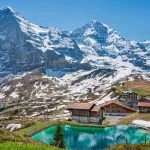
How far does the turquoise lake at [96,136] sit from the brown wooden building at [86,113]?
1428 centimetres

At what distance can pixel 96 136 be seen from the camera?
9469 cm

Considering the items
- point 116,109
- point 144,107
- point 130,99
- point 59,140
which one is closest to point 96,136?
point 59,140

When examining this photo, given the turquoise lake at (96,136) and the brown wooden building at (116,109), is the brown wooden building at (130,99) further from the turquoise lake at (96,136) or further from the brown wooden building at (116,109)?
the turquoise lake at (96,136)

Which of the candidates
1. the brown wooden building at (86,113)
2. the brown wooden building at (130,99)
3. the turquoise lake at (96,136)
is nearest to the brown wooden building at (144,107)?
the brown wooden building at (86,113)

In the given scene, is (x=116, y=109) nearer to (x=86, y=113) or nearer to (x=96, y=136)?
(x=86, y=113)

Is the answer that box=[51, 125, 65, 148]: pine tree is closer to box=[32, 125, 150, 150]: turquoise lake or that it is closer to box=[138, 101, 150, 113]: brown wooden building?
box=[32, 125, 150, 150]: turquoise lake

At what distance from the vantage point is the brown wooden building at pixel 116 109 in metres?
142

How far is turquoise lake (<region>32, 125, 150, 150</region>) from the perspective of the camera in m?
82.1

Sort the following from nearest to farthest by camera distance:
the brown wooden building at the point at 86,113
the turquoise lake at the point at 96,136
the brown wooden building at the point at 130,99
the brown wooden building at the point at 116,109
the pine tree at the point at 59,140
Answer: the pine tree at the point at 59,140 < the turquoise lake at the point at 96,136 < the brown wooden building at the point at 86,113 < the brown wooden building at the point at 116,109 < the brown wooden building at the point at 130,99

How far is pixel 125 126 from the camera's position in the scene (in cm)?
11012

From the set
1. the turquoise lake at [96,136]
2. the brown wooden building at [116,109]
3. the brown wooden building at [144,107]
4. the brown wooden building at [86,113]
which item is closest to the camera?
the turquoise lake at [96,136]

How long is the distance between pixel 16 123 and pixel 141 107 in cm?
4783

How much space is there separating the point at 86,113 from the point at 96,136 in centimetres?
3262

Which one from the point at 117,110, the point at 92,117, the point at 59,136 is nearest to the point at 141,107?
the point at 117,110
